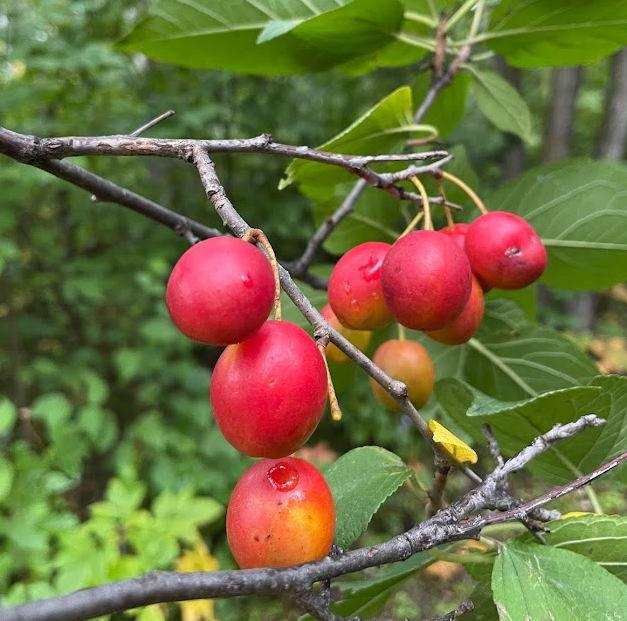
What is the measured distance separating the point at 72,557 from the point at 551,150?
3087 mm

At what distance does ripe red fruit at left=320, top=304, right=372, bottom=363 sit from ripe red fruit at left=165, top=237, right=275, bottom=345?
0.85ft

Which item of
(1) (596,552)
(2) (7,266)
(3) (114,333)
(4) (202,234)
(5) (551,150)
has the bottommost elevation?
(3) (114,333)

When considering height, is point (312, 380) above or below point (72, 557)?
above

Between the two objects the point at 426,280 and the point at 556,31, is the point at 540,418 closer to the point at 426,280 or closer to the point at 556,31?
the point at 426,280

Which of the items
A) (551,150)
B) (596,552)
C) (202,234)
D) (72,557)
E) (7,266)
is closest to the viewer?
(596,552)

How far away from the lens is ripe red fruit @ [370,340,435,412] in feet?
1.98

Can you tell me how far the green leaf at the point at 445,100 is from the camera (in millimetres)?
907

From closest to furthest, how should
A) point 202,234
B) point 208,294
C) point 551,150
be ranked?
point 208,294 < point 202,234 < point 551,150

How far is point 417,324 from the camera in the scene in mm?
492

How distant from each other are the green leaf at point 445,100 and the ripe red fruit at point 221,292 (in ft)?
2.16

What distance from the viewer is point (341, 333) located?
66 centimetres

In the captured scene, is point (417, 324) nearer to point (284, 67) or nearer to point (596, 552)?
point (596, 552)

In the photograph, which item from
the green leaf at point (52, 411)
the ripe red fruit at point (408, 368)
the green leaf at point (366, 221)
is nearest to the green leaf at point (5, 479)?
the green leaf at point (52, 411)

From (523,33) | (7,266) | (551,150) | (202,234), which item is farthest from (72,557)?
(551,150)
